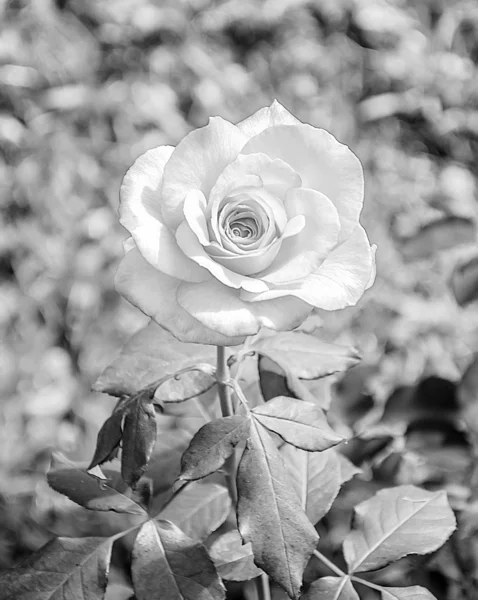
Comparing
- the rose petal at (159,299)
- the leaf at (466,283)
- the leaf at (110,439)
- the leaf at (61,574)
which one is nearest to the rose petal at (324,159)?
the rose petal at (159,299)

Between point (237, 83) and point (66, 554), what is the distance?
1653 mm

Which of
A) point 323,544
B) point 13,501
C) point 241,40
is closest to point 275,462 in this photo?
point 323,544

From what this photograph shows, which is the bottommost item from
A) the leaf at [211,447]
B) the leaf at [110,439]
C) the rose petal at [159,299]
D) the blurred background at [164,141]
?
the blurred background at [164,141]

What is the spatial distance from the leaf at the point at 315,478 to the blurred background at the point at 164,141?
784 millimetres

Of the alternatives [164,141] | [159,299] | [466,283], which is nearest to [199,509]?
[159,299]

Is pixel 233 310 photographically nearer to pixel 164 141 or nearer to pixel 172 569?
pixel 172 569

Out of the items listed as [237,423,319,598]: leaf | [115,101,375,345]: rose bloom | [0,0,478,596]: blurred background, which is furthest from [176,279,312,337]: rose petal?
[0,0,478,596]: blurred background

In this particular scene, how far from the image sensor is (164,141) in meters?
1.92

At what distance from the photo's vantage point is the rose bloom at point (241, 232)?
0.53 metres

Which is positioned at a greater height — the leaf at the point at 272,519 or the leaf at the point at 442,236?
the leaf at the point at 272,519

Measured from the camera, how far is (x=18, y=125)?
5.87 feet

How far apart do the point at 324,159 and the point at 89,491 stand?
1.15 feet

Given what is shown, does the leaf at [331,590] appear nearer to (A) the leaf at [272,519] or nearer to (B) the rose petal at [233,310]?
(A) the leaf at [272,519]

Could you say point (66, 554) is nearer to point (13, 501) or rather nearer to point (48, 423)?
point (13, 501)
